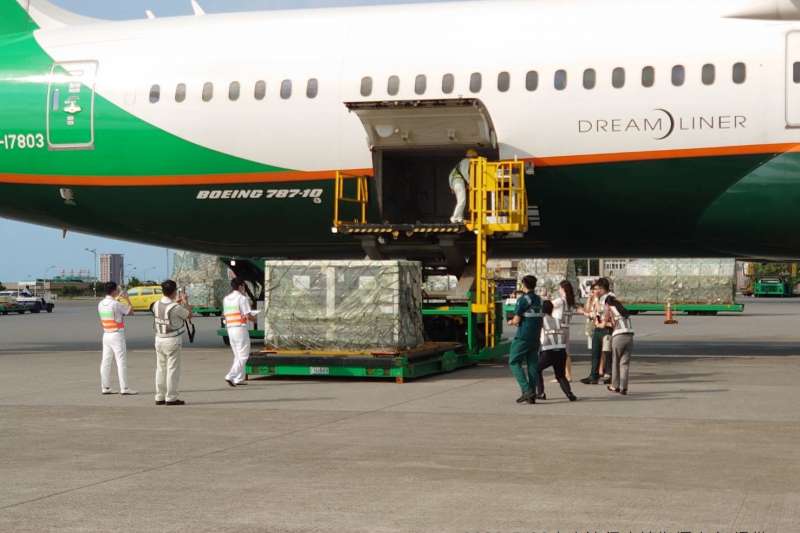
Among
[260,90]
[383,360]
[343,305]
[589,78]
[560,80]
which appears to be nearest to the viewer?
[383,360]

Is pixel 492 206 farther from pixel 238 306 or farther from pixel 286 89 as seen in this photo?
pixel 238 306

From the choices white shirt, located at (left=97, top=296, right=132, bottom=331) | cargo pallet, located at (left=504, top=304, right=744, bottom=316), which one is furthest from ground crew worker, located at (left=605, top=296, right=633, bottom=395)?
cargo pallet, located at (left=504, top=304, right=744, bottom=316)

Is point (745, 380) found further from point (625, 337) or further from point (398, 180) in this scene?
point (398, 180)

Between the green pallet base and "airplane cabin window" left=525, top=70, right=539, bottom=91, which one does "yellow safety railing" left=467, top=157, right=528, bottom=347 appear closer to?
"airplane cabin window" left=525, top=70, right=539, bottom=91

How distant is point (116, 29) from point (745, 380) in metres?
14.3

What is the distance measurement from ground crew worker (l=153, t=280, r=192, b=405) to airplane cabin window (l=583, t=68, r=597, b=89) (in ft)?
27.9

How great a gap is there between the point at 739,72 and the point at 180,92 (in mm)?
10552

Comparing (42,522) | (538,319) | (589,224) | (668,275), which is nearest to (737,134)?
(589,224)

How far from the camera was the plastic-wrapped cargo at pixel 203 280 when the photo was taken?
1982 inches

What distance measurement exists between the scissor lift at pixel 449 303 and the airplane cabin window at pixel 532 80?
1.43 m

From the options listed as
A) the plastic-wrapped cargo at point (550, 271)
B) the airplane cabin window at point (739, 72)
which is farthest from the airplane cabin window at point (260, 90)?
the plastic-wrapped cargo at point (550, 271)

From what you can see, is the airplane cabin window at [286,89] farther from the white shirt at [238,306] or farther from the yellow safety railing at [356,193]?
the white shirt at [238,306]

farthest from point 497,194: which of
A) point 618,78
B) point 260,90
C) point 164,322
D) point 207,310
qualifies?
point 207,310

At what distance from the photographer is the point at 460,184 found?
67.4 ft
